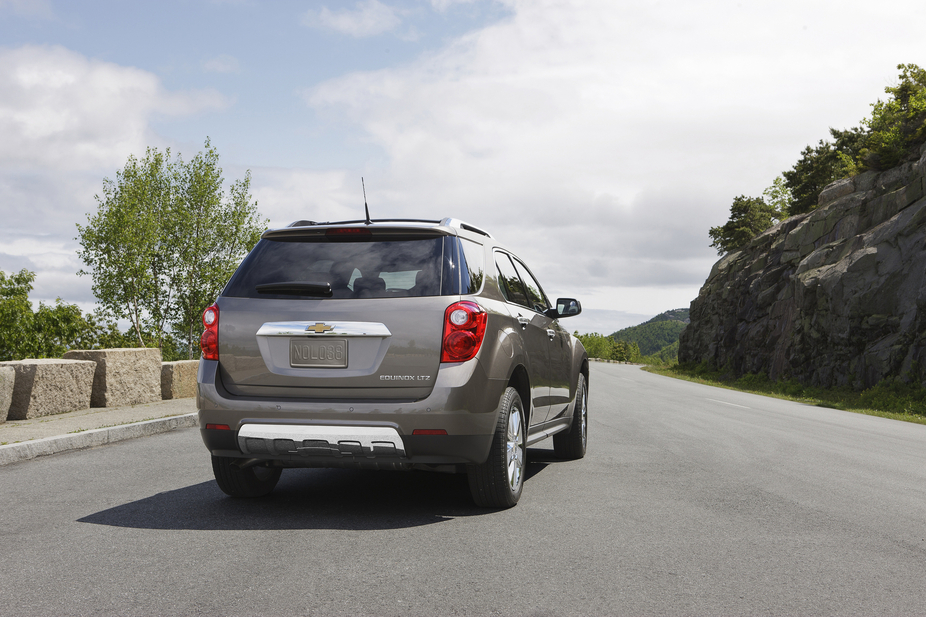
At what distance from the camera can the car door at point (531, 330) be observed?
19.4 feet

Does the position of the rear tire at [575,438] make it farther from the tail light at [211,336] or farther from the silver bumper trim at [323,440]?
the tail light at [211,336]

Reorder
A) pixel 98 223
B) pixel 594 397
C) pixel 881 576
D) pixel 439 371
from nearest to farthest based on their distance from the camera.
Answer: pixel 881 576, pixel 439 371, pixel 594 397, pixel 98 223

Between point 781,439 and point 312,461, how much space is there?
7512 mm

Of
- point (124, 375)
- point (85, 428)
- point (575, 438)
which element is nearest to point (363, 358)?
point (575, 438)

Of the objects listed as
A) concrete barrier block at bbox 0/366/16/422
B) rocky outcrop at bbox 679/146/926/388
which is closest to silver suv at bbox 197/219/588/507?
concrete barrier block at bbox 0/366/16/422

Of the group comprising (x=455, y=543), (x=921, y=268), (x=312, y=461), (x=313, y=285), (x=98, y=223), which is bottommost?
(x=455, y=543)

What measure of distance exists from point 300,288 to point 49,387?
7059mm

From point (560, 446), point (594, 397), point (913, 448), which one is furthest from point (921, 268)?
point (560, 446)

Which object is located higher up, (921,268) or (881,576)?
(921,268)

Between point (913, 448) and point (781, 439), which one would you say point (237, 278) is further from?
point (913, 448)

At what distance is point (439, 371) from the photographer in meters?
4.77

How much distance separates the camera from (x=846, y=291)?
87.7 ft

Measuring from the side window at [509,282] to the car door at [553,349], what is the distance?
0.22 meters

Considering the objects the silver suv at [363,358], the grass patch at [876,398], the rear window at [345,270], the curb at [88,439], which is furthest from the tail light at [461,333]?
the grass patch at [876,398]
